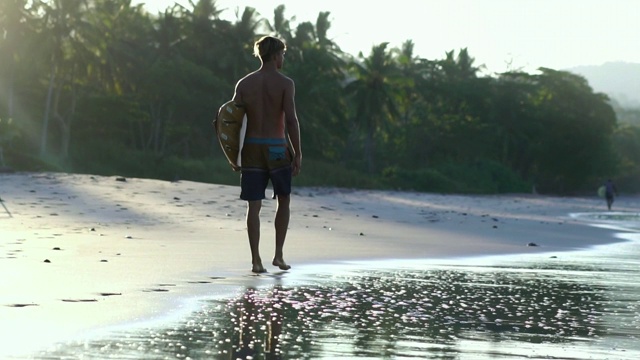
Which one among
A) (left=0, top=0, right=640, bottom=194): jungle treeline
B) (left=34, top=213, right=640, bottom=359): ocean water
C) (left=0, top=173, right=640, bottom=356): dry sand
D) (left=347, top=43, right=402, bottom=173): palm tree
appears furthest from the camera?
(left=347, top=43, right=402, bottom=173): palm tree

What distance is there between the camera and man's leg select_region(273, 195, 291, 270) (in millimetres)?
7477

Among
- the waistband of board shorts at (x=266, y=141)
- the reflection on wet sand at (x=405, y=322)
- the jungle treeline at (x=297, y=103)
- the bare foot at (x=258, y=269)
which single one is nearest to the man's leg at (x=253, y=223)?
the bare foot at (x=258, y=269)

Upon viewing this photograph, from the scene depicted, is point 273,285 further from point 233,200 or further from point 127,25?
point 127,25

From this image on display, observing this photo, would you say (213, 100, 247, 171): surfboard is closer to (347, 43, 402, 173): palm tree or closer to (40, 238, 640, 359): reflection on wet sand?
(40, 238, 640, 359): reflection on wet sand

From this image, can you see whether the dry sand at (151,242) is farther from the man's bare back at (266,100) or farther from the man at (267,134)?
the man's bare back at (266,100)

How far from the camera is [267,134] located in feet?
24.2

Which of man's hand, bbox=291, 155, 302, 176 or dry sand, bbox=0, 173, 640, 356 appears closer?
dry sand, bbox=0, 173, 640, 356

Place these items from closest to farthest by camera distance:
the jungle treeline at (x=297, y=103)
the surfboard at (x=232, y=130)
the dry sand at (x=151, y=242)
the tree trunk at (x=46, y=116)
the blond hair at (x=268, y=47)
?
the dry sand at (x=151, y=242) → the surfboard at (x=232, y=130) → the blond hair at (x=268, y=47) → the tree trunk at (x=46, y=116) → the jungle treeline at (x=297, y=103)

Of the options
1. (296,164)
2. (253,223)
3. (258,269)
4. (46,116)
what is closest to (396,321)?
(258,269)

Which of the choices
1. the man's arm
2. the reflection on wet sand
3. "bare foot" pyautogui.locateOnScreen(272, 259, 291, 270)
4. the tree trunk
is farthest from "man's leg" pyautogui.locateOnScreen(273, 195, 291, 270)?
the tree trunk

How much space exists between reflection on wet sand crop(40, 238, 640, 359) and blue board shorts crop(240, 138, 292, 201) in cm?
70

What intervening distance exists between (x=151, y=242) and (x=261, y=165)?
9.33ft

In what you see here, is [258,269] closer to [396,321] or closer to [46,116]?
[396,321]

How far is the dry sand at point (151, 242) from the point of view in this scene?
5066mm
